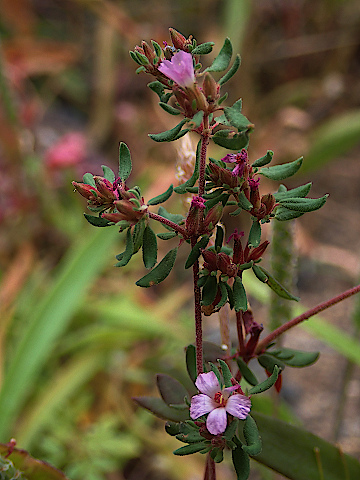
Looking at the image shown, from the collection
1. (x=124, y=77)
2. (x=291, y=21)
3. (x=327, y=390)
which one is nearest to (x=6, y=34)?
(x=124, y=77)

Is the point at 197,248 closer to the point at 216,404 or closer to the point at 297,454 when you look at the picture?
the point at 216,404

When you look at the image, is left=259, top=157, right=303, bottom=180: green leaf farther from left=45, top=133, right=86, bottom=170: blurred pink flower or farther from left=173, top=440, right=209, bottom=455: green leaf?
left=45, top=133, right=86, bottom=170: blurred pink flower

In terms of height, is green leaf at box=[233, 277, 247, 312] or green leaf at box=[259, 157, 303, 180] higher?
green leaf at box=[259, 157, 303, 180]

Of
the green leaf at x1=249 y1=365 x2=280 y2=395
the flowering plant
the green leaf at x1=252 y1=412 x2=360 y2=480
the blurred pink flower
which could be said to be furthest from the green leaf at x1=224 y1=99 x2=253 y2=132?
the blurred pink flower

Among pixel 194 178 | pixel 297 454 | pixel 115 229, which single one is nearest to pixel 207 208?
pixel 194 178

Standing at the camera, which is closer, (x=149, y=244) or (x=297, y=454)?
(x=149, y=244)

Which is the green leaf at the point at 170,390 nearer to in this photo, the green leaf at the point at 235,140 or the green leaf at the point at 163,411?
the green leaf at the point at 163,411
